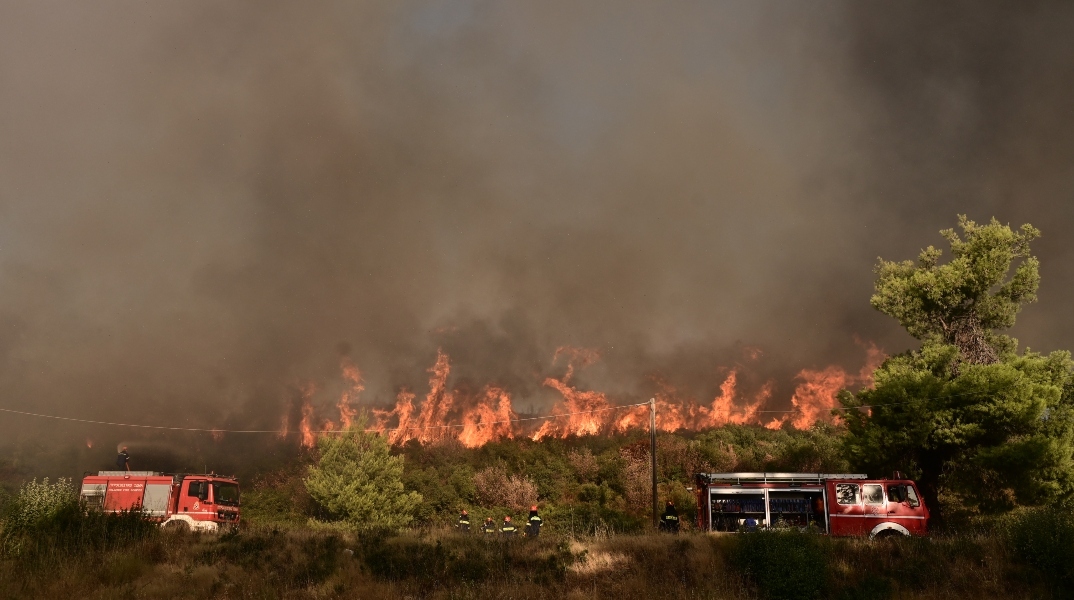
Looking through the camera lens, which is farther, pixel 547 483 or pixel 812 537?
pixel 547 483

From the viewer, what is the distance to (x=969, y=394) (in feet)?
104

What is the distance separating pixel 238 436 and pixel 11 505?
271 ft

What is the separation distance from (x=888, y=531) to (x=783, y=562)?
7602 millimetres

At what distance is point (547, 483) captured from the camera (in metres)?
67.9

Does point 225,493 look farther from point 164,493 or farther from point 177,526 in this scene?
point 177,526

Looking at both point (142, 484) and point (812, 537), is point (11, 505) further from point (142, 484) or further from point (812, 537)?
point (812, 537)

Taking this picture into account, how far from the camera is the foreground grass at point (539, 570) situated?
731 inches

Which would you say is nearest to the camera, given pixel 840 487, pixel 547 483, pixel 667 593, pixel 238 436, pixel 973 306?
pixel 667 593

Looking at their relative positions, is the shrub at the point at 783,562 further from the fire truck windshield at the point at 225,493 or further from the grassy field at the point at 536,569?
the fire truck windshield at the point at 225,493

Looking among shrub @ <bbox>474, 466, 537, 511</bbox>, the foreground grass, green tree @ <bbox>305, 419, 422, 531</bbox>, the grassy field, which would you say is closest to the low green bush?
the grassy field

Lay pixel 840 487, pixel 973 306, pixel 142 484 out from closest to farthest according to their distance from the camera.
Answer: pixel 840 487
pixel 142 484
pixel 973 306

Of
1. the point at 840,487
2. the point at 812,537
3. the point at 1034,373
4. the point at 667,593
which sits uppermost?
the point at 1034,373

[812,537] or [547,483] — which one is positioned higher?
[547,483]

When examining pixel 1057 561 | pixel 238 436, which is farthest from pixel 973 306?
pixel 238 436
